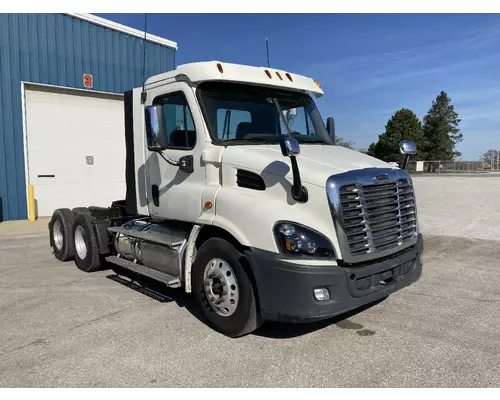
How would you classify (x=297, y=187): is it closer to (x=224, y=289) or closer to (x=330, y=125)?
(x=224, y=289)

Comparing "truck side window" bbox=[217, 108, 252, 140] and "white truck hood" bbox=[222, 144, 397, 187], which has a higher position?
"truck side window" bbox=[217, 108, 252, 140]

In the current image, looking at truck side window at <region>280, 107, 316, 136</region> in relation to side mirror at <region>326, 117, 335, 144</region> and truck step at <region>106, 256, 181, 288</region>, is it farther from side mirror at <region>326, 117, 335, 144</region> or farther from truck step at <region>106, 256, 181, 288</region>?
truck step at <region>106, 256, 181, 288</region>

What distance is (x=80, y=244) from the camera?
7.06 metres

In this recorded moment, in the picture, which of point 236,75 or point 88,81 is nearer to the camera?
point 236,75

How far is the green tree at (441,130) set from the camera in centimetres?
6775

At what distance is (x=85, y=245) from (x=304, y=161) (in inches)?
171

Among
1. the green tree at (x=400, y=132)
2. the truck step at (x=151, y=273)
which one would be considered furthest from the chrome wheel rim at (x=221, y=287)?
the green tree at (x=400, y=132)

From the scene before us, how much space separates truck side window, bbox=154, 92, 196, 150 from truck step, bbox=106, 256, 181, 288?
150cm

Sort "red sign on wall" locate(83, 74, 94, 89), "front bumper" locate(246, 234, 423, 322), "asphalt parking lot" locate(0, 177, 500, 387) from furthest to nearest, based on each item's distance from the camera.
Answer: "red sign on wall" locate(83, 74, 94, 89)
"front bumper" locate(246, 234, 423, 322)
"asphalt parking lot" locate(0, 177, 500, 387)

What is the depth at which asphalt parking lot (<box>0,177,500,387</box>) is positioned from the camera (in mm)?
3387

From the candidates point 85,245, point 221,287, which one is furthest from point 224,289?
point 85,245

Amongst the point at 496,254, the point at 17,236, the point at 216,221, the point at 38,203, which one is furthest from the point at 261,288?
the point at 38,203

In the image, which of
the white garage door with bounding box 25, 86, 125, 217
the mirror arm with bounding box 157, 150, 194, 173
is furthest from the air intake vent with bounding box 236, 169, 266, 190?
Answer: the white garage door with bounding box 25, 86, 125, 217

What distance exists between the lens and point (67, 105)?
13156mm
